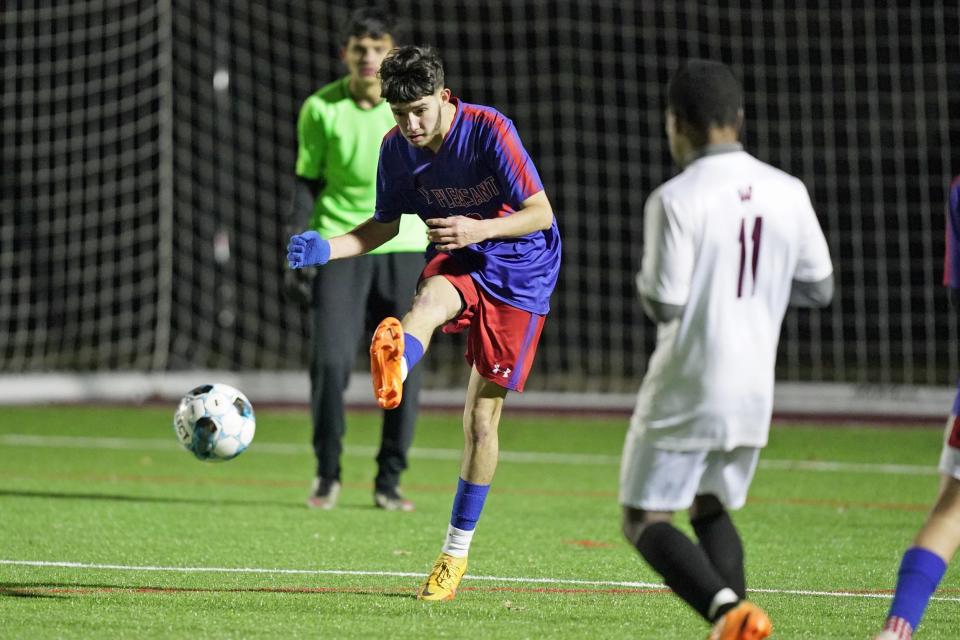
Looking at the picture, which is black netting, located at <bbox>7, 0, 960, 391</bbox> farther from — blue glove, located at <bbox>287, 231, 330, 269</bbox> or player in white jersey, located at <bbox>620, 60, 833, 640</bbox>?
player in white jersey, located at <bbox>620, 60, 833, 640</bbox>

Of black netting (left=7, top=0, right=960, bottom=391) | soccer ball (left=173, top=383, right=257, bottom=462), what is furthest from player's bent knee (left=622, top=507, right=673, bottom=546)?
black netting (left=7, top=0, right=960, bottom=391)

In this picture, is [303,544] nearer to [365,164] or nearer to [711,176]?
[365,164]

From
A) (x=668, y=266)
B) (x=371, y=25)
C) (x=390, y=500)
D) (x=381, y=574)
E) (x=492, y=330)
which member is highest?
(x=371, y=25)

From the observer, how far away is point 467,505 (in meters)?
4.64

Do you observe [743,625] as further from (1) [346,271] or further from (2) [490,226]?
(1) [346,271]

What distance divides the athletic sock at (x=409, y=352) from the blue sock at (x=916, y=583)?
153 centimetres

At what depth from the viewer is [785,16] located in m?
14.7

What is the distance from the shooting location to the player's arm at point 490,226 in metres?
4.36

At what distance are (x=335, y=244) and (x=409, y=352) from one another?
60cm

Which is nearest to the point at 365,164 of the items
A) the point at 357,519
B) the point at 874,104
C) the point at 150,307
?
the point at 357,519

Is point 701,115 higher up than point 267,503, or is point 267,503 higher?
point 701,115

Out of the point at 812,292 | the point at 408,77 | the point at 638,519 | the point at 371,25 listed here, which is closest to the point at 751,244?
the point at 812,292

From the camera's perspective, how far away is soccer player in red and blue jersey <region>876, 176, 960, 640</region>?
3408 mm

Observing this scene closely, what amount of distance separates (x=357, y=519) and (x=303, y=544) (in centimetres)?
77
